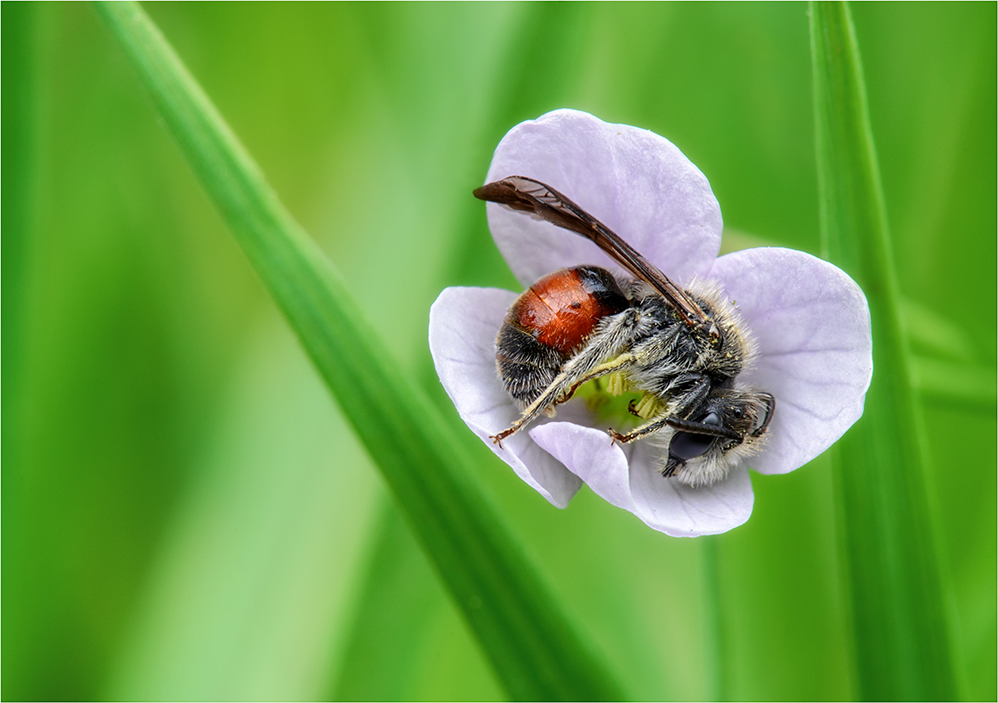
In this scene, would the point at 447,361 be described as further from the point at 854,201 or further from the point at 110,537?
the point at 110,537

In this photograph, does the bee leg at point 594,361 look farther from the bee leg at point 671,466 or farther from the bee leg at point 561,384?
the bee leg at point 671,466

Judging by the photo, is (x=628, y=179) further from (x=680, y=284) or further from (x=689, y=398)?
(x=689, y=398)

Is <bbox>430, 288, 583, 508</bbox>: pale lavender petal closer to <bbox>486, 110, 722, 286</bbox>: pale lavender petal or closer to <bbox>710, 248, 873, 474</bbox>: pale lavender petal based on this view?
<bbox>486, 110, 722, 286</bbox>: pale lavender petal

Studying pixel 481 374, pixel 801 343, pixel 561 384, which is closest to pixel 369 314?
pixel 481 374

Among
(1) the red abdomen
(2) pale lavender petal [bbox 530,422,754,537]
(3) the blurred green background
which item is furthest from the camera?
(3) the blurred green background

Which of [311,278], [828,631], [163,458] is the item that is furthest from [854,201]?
→ [163,458]

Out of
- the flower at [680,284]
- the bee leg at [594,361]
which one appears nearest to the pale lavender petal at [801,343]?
the flower at [680,284]

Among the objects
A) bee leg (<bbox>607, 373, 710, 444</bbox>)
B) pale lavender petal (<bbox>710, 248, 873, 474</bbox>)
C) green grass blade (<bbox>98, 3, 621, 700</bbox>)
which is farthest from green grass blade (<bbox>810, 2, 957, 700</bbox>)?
green grass blade (<bbox>98, 3, 621, 700</bbox>)
